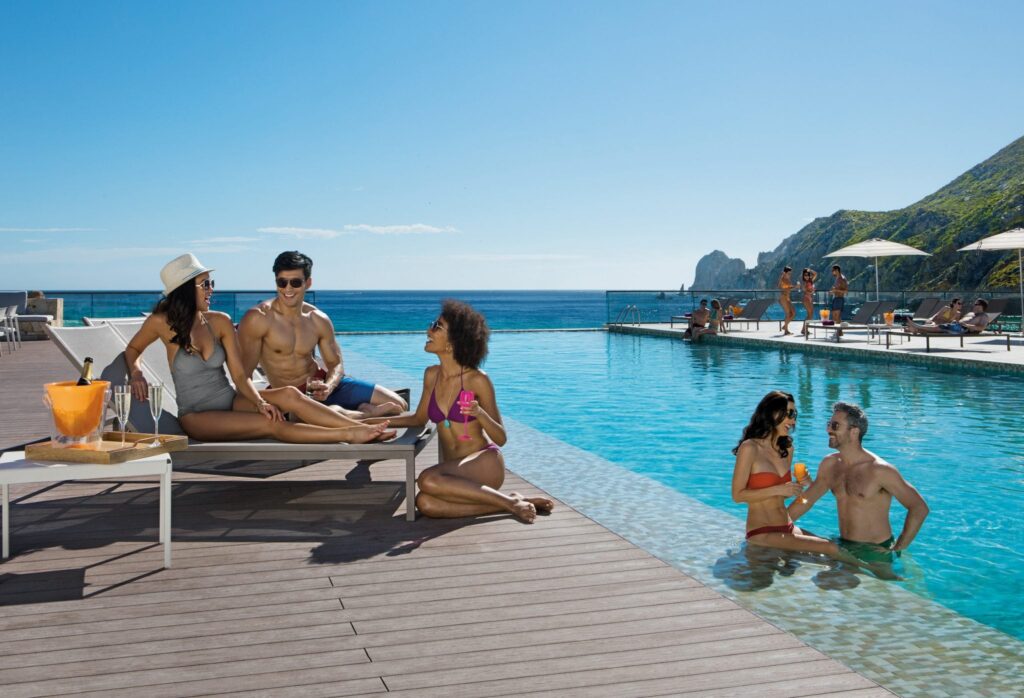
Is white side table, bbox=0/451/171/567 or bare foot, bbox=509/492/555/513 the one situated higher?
white side table, bbox=0/451/171/567

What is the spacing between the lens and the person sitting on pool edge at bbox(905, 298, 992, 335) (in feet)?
44.8

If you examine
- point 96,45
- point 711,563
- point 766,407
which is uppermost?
point 96,45

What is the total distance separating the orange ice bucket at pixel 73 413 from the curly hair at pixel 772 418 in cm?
255

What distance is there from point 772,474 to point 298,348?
2.72 metres

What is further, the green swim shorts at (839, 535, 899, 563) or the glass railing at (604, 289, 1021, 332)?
the glass railing at (604, 289, 1021, 332)

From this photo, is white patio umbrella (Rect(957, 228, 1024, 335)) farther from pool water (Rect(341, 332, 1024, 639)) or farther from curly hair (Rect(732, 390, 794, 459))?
curly hair (Rect(732, 390, 794, 459))

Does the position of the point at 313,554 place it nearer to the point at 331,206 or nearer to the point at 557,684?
the point at 557,684

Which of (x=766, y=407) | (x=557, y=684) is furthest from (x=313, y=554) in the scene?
(x=766, y=407)

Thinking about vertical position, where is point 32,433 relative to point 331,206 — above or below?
below

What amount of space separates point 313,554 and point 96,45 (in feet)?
80.6

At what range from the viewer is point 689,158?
42312 mm

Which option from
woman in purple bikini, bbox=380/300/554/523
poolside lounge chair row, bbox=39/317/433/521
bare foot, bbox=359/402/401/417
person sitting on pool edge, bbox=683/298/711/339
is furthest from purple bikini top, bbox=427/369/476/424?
person sitting on pool edge, bbox=683/298/711/339

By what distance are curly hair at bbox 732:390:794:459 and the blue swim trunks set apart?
224 cm

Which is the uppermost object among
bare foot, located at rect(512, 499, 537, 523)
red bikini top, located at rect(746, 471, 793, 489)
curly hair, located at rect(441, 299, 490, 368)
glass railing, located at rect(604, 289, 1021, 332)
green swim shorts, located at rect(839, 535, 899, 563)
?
glass railing, located at rect(604, 289, 1021, 332)
